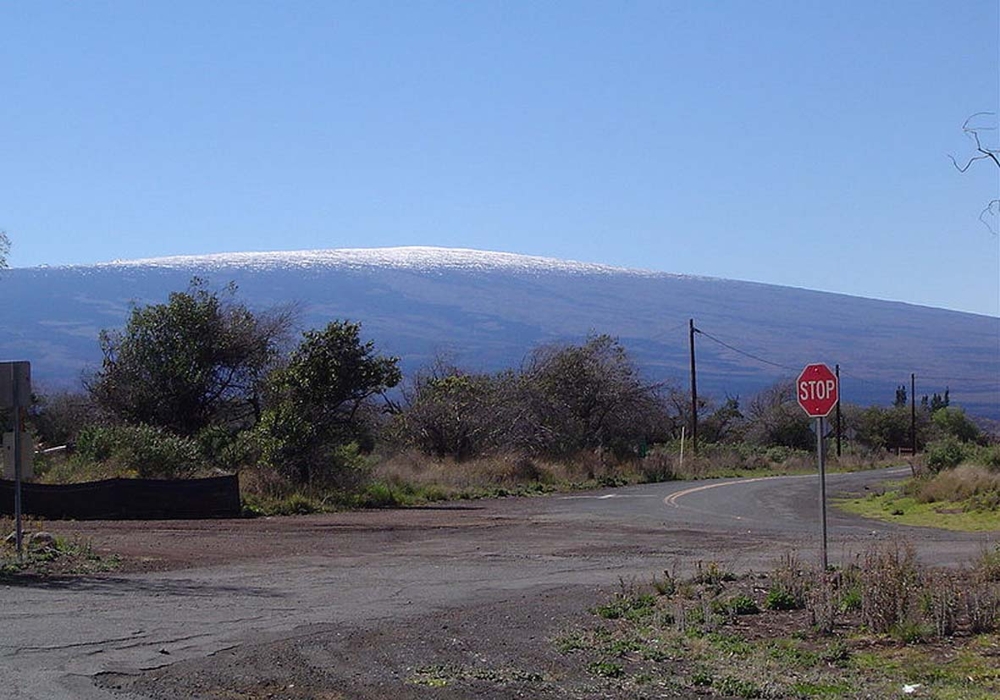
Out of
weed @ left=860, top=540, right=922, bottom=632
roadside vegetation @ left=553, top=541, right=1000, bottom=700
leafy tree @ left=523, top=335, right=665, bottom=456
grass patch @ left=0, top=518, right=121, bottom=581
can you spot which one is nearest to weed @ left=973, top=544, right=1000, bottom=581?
roadside vegetation @ left=553, top=541, right=1000, bottom=700

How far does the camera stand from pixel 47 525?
23703mm

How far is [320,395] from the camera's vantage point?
33.3 meters

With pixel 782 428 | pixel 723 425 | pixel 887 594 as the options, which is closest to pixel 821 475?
pixel 887 594

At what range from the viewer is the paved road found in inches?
424

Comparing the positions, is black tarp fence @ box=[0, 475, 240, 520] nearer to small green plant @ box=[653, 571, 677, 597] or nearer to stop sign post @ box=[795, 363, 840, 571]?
small green plant @ box=[653, 571, 677, 597]

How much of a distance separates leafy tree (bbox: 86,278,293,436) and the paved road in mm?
9283

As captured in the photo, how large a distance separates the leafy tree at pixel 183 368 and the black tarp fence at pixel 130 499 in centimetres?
909

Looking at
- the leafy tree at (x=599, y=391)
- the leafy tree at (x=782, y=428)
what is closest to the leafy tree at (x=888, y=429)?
the leafy tree at (x=782, y=428)

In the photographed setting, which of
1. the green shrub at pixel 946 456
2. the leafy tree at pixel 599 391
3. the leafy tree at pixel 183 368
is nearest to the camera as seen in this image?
the green shrub at pixel 946 456

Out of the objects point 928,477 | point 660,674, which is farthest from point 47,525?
point 928,477

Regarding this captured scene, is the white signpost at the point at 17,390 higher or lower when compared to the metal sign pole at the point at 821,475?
higher

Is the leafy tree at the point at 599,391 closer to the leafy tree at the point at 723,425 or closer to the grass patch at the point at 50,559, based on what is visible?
the leafy tree at the point at 723,425

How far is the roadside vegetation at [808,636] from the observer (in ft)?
29.8

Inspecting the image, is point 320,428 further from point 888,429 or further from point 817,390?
point 888,429
